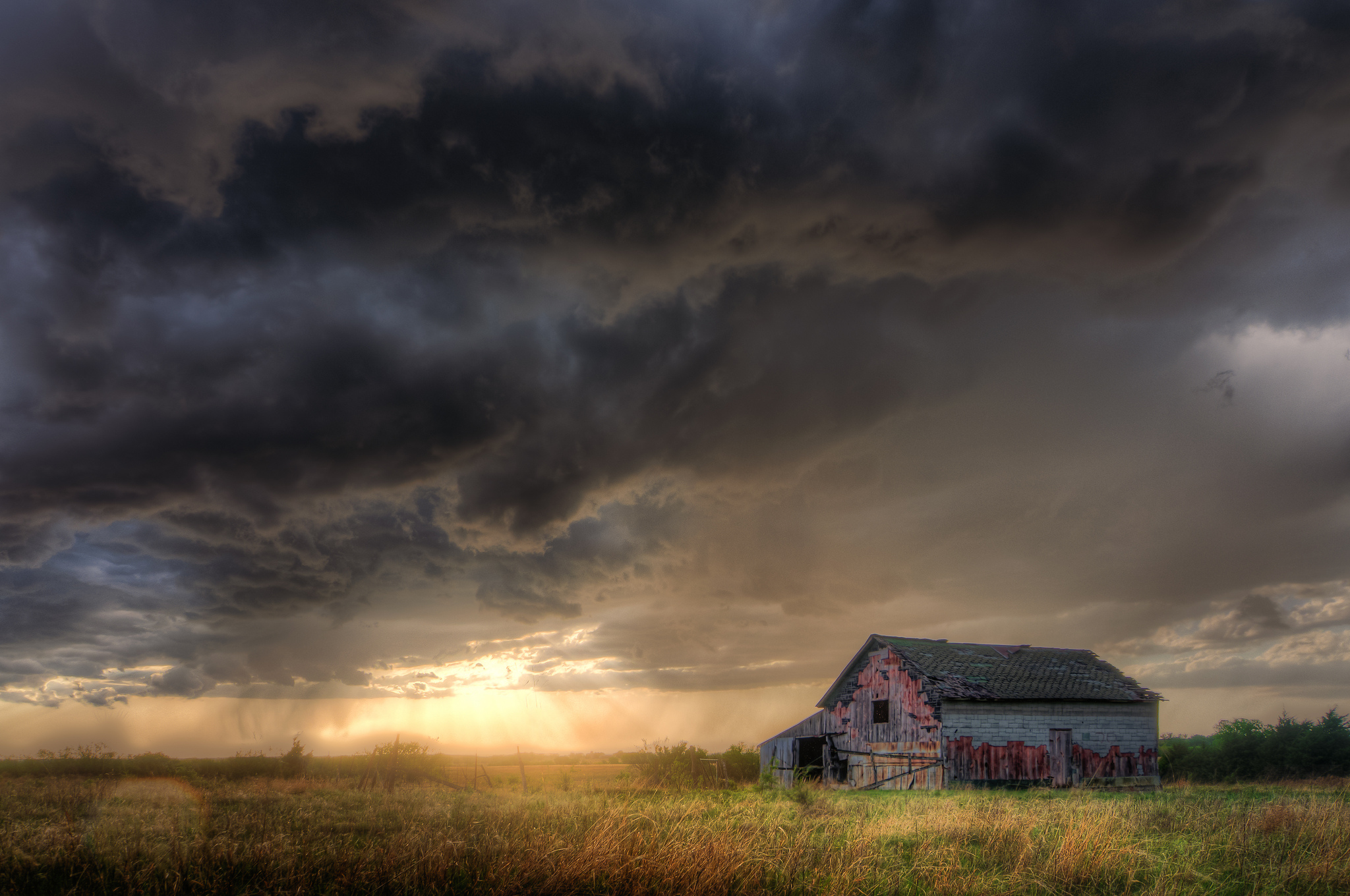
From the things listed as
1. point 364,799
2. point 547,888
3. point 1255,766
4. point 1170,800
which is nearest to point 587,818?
point 547,888

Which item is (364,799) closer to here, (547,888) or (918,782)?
(547,888)

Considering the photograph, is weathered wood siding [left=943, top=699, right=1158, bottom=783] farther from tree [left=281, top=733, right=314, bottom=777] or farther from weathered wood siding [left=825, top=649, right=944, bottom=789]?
tree [left=281, top=733, right=314, bottom=777]

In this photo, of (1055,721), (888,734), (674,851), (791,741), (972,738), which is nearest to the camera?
(674,851)

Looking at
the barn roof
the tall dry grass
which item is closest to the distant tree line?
the barn roof

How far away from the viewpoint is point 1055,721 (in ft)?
114

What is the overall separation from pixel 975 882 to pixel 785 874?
8.54ft

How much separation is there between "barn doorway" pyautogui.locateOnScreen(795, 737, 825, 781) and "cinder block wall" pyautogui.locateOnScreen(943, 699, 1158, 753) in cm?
916

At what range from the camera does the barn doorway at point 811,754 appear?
40.5 meters

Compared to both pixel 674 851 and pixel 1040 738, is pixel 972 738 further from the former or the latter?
pixel 674 851

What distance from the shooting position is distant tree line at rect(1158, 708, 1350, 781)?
141 feet

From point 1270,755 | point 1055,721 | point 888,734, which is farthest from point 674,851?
point 1270,755

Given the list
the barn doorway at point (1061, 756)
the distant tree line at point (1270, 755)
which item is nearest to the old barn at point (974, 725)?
the barn doorway at point (1061, 756)

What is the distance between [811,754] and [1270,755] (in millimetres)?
27612

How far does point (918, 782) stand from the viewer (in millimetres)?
33969
